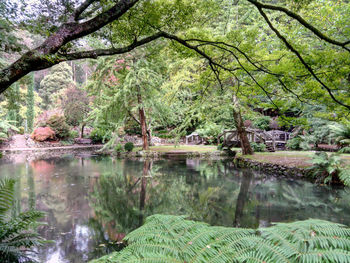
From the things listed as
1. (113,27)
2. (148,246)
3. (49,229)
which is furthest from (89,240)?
(113,27)

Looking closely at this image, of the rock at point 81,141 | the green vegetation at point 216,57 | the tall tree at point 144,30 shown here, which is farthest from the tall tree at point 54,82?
the tall tree at point 144,30

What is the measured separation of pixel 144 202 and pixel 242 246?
4828mm

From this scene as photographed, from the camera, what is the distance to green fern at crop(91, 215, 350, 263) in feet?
4.05

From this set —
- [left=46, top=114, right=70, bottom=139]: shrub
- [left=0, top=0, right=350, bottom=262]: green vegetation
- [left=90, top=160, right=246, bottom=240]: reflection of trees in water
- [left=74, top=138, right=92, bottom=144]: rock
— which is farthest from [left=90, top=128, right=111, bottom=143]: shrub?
[left=90, top=160, right=246, bottom=240]: reflection of trees in water

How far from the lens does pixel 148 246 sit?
4.94 ft

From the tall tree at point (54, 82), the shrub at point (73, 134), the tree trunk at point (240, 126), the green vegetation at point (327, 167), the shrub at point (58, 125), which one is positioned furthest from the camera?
the tall tree at point (54, 82)

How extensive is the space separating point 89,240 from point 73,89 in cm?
2220

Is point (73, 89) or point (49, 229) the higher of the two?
point (73, 89)

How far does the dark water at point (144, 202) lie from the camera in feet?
13.2

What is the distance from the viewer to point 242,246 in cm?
142

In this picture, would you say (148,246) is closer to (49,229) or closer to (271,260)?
(271,260)

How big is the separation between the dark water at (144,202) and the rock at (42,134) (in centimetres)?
1272

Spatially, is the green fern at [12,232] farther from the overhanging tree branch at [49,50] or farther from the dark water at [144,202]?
the overhanging tree branch at [49,50]

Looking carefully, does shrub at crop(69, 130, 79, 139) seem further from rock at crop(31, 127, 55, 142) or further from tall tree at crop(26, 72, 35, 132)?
tall tree at crop(26, 72, 35, 132)
